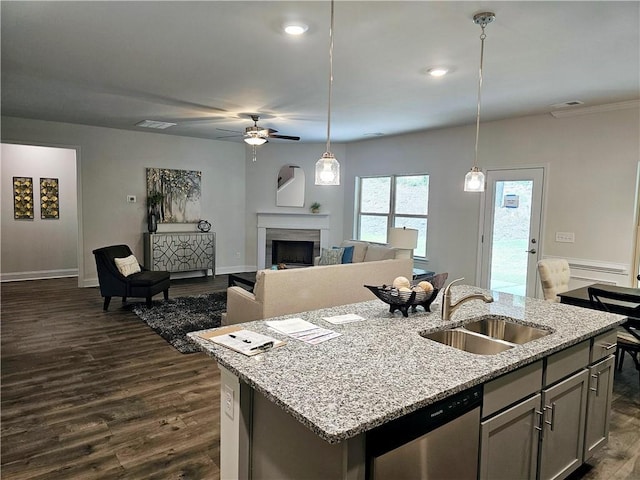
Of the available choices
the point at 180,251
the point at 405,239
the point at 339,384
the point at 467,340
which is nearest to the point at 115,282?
the point at 180,251

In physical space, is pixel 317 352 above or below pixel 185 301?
above

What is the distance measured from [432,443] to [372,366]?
1.11ft

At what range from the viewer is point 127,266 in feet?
18.7

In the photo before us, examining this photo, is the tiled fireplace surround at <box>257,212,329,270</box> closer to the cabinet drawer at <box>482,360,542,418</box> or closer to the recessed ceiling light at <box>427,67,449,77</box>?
the recessed ceiling light at <box>427,67,449,77</box>

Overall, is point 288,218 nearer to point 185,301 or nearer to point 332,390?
point 185,301

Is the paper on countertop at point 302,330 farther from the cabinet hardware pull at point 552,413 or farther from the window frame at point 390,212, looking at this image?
the window frame at point 390,212

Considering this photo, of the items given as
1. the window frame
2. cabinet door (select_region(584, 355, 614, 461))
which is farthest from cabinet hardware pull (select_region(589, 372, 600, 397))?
the window frame

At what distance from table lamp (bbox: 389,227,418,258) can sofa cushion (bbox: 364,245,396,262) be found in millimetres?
142

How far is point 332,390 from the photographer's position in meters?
1.42

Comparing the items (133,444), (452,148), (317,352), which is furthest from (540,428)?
(452,148)

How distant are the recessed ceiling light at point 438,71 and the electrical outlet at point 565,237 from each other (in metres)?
2.75

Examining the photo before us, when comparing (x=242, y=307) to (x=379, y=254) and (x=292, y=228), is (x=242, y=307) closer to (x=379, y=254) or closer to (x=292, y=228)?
(x=379, y=254)

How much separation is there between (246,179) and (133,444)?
6504 millimetres

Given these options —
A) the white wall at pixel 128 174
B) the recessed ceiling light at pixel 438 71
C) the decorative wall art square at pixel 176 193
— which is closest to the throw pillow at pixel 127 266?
the white wall at pixel 128 174
